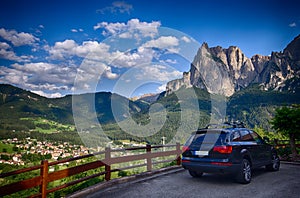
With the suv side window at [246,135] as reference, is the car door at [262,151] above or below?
below

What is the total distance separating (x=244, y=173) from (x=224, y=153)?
926mm

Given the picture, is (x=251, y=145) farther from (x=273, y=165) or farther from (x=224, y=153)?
(x=273, y=165)

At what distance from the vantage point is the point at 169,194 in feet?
18.0

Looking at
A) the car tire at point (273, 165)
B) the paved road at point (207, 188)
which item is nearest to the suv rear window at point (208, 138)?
the paved road at point (207, 188)

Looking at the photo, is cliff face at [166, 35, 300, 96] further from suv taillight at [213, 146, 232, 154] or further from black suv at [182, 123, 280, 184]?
suv taillight at [213, 146, 232, 154]

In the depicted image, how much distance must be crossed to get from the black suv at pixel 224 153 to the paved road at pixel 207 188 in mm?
411

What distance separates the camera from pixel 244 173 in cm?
651

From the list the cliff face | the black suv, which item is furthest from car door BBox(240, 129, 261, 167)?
the cliff face

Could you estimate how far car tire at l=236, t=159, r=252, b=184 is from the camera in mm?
6383

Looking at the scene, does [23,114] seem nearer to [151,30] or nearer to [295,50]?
[151,30]

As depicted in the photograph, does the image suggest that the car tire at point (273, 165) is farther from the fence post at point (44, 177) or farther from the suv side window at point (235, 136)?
the fence post at point (44, 177)

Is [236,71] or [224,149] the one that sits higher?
[236,71]

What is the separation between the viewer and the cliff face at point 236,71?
15462 centimetres

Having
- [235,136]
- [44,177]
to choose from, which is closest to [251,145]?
[235,136]
